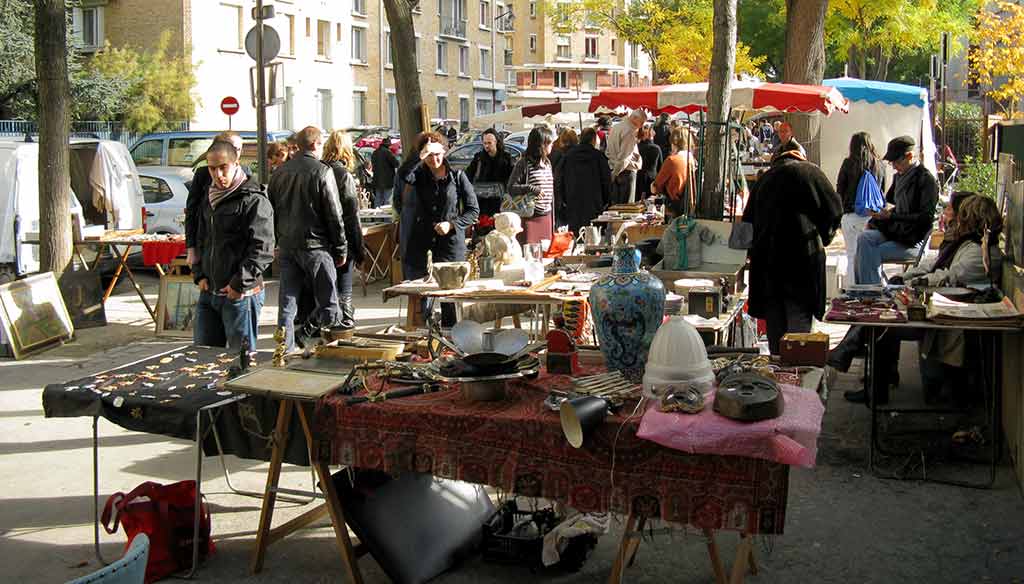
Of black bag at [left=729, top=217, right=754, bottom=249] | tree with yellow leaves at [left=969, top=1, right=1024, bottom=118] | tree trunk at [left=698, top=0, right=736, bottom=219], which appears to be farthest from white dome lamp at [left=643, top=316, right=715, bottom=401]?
tree with yellow leaves at [left=969, top=1, right=1024, bottom=118]

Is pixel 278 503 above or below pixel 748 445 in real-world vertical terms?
below

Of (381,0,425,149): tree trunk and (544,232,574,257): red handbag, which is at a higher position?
(381,0,425,149): tree trunk

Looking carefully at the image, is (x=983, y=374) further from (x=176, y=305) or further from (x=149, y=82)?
(x=149, y=82)

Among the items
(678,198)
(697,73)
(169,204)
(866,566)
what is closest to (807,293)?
(866,566)

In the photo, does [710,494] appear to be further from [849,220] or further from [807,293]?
[849,220]

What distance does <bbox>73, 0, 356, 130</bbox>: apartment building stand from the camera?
116 ft

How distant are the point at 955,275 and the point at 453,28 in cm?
5000

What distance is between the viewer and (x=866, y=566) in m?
4.90

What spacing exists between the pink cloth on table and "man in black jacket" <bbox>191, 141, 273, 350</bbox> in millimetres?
3429

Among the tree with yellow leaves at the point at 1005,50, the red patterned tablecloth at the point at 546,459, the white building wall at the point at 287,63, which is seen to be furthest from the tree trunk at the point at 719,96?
the white building wall at the point at 287,63

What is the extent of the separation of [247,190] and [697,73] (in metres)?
30.5

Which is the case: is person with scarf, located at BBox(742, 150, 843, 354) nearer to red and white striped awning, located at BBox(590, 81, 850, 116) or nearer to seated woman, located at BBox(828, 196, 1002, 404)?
seated woman, located at BBox(828, 196, 1002, 404)

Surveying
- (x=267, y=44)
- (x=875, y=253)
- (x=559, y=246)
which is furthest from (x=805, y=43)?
(x=559, y=246)

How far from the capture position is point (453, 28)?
55406 mm
